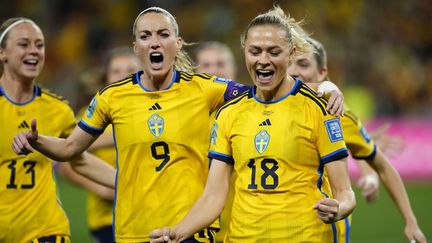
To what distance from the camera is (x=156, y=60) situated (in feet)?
17.9


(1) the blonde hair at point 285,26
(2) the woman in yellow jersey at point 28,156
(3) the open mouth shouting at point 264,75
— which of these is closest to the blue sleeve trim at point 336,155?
(3) the open mouth shouting at point 264,75

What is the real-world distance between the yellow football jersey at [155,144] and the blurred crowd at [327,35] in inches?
440

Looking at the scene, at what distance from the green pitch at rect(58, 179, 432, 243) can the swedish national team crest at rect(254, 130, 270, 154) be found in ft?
19.4

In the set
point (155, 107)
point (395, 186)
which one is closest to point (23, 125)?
point (155, 107)

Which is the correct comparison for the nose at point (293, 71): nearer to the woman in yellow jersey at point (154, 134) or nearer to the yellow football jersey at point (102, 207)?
the woman in yellow jersey at point (154, 134)

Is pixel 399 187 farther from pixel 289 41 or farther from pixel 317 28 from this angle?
pixel 317 28

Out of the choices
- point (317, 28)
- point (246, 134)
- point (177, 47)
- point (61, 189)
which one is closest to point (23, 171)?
point (177, 47)

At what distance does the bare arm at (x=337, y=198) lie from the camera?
4.15 meters

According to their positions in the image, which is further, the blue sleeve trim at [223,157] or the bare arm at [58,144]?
the bare arm at [58,144]

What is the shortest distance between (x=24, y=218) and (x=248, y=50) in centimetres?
209

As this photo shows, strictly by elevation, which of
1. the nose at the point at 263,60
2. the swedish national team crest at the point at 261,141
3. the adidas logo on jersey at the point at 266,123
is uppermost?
the nose at the point at 263,60

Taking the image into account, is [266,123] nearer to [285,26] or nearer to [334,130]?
[334,130]

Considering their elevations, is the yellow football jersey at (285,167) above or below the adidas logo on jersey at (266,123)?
below

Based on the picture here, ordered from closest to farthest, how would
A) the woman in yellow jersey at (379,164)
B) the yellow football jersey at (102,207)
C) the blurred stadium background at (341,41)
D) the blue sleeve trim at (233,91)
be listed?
1. the blue sleeve trim at (233,91)
2. the woman in yellow jersey at (379,164)
3. the yellow football jersey at (102,207)
4. the blurred stadium background at (341,41)
